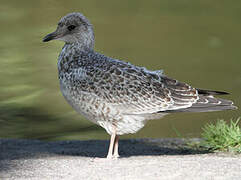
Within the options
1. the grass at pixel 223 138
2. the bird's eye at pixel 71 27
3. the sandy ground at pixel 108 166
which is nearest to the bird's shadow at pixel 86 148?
the sandy ground at pixel 108 166

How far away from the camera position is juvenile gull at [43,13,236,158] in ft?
23.5

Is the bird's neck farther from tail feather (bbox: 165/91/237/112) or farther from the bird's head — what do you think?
tail feather (bbox: 165/91/237/112)

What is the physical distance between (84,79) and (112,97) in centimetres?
42

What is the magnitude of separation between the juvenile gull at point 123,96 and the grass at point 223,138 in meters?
0.54

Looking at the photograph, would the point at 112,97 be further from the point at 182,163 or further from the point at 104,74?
the point at 182,163

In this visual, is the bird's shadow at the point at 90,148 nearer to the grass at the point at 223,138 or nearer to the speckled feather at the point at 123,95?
the grass at the point at 223,138

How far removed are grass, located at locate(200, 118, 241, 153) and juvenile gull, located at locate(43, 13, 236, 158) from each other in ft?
1.78

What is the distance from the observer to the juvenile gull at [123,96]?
23.5ft

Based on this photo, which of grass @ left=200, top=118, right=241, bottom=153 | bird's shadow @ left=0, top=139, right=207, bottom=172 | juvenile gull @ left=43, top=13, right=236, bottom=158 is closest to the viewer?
juvenile gull @ left=43, top=13, right=236, bottom=158

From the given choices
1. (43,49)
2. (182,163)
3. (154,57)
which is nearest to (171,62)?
(154,57)

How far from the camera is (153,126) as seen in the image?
35.7 feet

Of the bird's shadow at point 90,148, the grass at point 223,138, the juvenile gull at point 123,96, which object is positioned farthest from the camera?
the bird's shadow at point 90,148

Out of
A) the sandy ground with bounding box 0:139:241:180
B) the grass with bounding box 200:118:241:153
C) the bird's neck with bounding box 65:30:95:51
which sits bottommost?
the sandy ground with bounding box 0:139:241:180

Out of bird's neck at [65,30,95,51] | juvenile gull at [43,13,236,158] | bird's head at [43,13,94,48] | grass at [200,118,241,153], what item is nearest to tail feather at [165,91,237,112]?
juvenile gull at [43,13,236,158]
